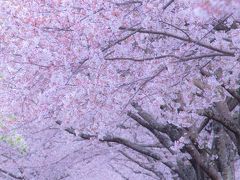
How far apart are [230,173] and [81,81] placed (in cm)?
338

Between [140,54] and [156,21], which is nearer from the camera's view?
[156,21]

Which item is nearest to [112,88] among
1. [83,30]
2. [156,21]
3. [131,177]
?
[83,30]

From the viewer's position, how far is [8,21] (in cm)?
881

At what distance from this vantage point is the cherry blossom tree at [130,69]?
6133mm

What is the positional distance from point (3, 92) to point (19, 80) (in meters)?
2.14

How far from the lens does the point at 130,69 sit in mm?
8258

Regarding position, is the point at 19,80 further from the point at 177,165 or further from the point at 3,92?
the point at 177,165

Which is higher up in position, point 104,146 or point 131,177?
point 131,177

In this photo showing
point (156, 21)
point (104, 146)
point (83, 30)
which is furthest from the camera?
point (104, 146)

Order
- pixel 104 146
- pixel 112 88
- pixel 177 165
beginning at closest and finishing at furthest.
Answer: pixel 112 88 < pixel 177 165 < pixel 104 146

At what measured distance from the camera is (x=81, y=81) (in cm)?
768

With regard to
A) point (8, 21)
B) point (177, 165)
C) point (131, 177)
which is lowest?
point (177, 165)

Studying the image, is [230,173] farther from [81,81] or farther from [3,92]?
[3,92]

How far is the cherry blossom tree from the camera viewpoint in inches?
241
